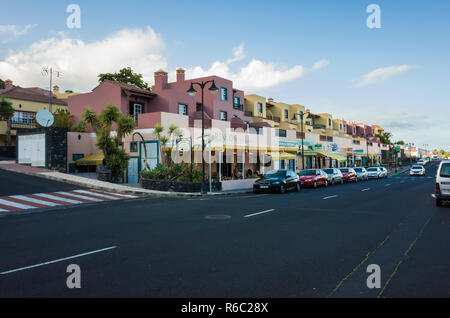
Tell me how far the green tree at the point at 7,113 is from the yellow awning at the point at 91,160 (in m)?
20.8

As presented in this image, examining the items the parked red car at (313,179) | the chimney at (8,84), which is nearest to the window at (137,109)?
the parked red car at (313,179)

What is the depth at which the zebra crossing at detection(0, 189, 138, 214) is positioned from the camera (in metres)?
15.0

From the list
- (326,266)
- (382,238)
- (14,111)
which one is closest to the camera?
(326,266)

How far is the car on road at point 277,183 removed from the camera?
2189 cm

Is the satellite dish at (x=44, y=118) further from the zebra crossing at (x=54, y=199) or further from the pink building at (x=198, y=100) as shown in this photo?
the zebra crossing at (x=54, y=199)

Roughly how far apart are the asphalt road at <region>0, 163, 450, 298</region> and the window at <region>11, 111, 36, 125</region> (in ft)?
143

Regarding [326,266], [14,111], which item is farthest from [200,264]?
[14,111]

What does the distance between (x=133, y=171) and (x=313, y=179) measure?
602 inches

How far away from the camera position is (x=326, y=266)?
5703 millimetres

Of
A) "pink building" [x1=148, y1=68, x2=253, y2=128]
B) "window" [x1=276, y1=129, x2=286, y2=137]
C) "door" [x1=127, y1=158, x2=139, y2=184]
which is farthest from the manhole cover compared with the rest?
"window" [x1=276, y1=129, x2=286, y2=137]

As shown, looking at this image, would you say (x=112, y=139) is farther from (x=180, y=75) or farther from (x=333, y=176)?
(x=333, y=176)

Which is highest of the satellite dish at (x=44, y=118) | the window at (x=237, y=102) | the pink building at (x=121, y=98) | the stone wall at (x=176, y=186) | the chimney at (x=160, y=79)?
the chimney at (x=160, y=79)
